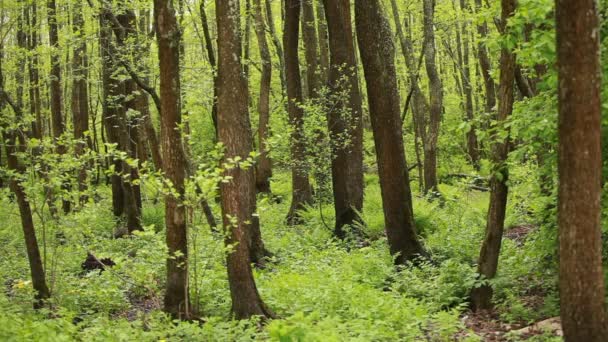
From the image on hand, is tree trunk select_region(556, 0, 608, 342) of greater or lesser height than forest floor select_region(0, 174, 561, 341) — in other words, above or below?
above

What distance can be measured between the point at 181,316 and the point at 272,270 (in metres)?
3.35

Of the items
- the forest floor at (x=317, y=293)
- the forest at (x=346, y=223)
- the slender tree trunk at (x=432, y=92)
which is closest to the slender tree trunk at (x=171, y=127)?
the forest at (x=346, y=223)

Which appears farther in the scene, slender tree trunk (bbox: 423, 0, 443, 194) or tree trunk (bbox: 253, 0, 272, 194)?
tree trunk (bbox: 253, 0, 272, 194)

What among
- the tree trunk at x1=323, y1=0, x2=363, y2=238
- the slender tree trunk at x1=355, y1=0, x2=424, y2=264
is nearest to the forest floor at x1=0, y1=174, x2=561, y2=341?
the slender tree trunk at x1=355, y1=0, x2=424, y2=264

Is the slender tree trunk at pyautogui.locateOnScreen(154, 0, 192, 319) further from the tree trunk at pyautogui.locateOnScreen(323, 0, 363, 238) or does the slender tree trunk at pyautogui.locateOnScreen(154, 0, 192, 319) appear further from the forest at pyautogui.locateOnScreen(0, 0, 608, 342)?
the tree trunk at pyautogui.locateOnScreen(323, 0, 363, 238)

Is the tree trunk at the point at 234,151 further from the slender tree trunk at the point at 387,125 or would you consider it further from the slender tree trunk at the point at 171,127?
the slender tree trunk at the point at 387,125

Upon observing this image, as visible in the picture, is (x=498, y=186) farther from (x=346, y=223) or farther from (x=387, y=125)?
(x=346, y=223)

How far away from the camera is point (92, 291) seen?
897 cm

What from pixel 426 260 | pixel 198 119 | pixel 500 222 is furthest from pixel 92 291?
pixel 198 119

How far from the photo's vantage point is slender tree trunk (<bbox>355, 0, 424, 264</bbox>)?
390 inches

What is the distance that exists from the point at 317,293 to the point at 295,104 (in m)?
7.61

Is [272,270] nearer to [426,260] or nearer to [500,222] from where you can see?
[426,260]

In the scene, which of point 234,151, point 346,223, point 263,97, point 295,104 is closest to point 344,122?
point 295,104

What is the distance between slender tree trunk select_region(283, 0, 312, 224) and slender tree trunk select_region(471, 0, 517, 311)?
7197mm
